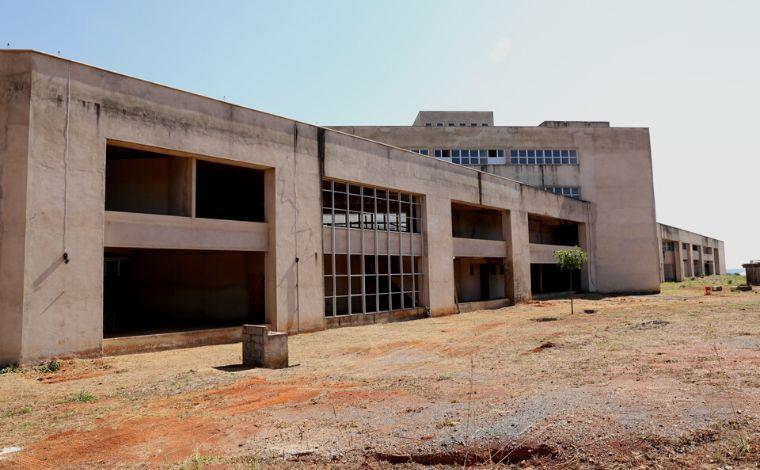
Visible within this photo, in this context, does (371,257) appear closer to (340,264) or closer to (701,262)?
(340,264)

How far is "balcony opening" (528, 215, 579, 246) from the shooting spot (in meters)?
45.0

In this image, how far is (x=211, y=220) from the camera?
19469 millimetres

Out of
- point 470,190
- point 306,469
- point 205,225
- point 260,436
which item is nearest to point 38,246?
point 205,225

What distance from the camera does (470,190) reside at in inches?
1288

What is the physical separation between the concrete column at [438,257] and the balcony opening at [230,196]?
9023mm

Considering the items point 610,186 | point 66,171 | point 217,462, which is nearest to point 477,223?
point 610,186

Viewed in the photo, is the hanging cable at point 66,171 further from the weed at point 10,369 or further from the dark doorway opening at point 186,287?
the dark doorway opening at point 186,287

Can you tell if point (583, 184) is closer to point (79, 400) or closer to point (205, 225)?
point (205, 225)

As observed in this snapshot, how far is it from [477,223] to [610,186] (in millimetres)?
15243

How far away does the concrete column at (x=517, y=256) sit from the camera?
3628cm

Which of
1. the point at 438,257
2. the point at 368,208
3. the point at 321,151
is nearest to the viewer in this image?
the point at 321,151

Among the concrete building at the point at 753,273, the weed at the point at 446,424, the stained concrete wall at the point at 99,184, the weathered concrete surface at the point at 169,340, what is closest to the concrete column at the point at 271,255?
the stained concrete wall at the point at 99,184

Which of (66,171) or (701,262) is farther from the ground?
(66,171)

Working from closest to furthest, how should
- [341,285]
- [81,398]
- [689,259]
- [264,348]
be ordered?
[81,398], [264,348], [341,285], [689,259]
